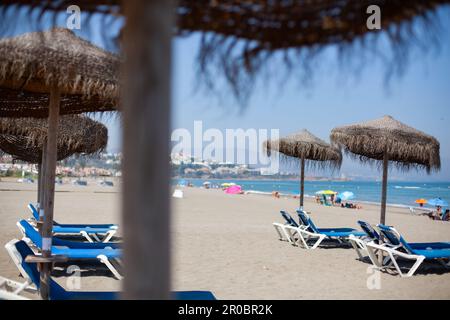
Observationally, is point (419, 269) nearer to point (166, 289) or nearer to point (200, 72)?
point (200, 72)

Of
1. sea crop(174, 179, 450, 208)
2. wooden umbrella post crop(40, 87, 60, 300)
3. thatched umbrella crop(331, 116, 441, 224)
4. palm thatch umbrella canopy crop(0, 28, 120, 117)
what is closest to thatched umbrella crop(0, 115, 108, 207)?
wooden umbrella post crop(40, 87, 60, 300)

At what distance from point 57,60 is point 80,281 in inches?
118

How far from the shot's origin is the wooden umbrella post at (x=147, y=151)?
1.16 metres

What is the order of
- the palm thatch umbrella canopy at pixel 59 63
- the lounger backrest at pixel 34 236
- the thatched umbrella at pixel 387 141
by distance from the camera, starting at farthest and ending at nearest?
1. the thatched umbrella at pixel 387 141
2. the lounger backrest at pixel 34 236
3. the palm thatch umbrella canopy at pixel 59 63

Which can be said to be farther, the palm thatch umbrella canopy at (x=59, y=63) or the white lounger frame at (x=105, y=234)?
the white lounger frame at (x=105, y=234)

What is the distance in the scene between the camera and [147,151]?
1.16m

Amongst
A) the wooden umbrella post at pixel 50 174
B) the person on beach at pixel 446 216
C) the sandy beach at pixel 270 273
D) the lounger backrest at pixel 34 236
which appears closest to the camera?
the wooden umbrella post at pixel 50 174

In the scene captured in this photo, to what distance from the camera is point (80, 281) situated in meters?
5.33

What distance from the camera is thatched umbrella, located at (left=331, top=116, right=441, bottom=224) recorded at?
7.50 m

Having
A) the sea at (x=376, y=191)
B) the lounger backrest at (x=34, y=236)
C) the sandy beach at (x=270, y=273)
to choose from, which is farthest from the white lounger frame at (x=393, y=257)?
the sea at (x=376, y=191)

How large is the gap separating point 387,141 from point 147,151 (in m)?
6.97

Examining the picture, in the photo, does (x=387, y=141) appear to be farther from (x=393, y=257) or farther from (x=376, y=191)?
(x=376, y=191)

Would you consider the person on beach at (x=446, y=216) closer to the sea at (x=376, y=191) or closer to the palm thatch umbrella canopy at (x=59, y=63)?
the sea at (x=376, y=191)

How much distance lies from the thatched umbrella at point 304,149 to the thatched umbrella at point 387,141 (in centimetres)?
392
